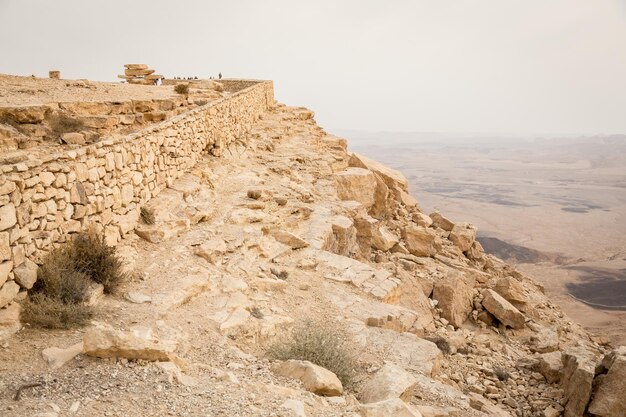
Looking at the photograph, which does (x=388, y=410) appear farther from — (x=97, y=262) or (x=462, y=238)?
(x=462, y=238)

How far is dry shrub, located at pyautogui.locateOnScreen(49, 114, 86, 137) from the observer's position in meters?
8.66

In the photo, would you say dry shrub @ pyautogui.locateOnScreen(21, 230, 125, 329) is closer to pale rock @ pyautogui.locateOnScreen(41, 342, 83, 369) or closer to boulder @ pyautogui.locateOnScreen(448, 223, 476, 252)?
pale rock @ pyautogui.locateOnScreen(41, 342, 83, 369)

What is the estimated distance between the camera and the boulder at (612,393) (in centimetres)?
682

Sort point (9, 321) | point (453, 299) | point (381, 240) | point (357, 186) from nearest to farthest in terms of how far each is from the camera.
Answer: point (9, 321) < point (453, 299) < point (381, 240) < point (357, 186)

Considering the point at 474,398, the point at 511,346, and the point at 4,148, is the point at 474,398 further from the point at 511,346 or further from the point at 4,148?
the point at 4,148

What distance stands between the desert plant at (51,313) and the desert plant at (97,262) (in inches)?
26.5

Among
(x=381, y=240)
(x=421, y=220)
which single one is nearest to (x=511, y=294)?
(x=381, y=240)

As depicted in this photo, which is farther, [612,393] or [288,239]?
[288,239]

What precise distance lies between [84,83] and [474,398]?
13.6 m

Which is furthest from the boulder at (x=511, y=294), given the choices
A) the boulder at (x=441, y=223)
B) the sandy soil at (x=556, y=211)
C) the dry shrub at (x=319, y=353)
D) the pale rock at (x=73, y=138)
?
the pale rock at (x=73, y=138)

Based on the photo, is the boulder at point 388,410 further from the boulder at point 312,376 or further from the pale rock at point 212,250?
the pale rock at point 212,250

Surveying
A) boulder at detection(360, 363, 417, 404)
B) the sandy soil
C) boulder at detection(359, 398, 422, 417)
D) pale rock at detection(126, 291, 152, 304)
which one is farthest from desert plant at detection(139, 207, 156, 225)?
the sandy soil

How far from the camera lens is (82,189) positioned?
5.89 metres

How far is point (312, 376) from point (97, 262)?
10.0 ft
